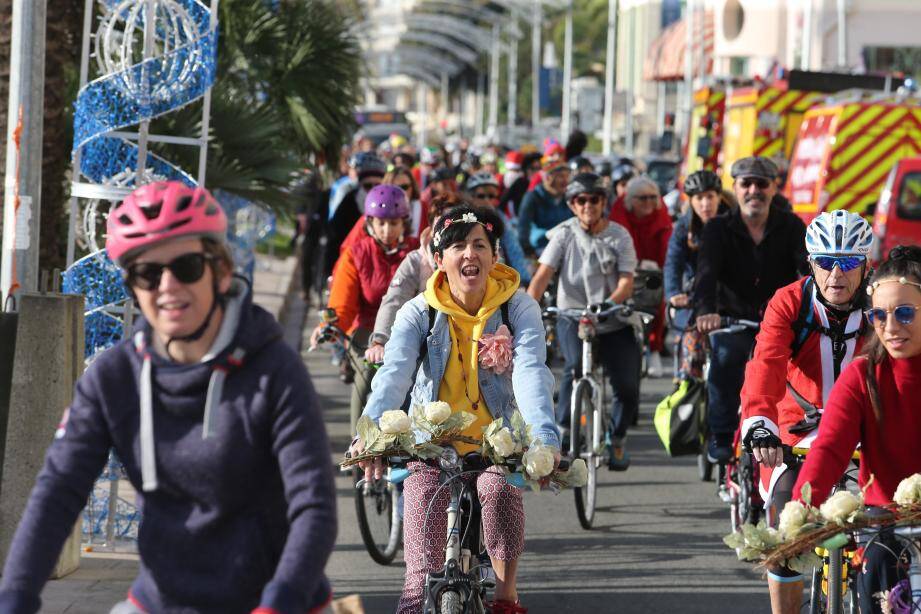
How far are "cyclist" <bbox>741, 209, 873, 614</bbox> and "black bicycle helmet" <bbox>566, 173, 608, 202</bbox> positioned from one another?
3673 mm

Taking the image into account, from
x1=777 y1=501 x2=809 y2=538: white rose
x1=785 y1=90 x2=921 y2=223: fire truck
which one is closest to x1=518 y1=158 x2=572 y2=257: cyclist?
x1=785 y1=90 x2=921 y2=223: fire truck

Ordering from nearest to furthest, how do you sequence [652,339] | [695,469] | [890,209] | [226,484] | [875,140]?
1. [226,484]
2. [695,469]
3. [652,339]
4. [890,209]
5. [875,140]

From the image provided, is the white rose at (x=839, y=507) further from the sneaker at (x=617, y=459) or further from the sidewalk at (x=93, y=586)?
the sneaker at (x=617, y=459)

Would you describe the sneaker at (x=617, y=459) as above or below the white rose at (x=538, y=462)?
below

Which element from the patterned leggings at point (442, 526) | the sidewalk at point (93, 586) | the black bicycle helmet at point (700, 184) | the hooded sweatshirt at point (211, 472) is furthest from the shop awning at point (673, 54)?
the hooded sweatshirt at point (211, 472)

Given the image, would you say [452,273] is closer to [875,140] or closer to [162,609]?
[162,609]

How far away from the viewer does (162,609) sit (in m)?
3.41

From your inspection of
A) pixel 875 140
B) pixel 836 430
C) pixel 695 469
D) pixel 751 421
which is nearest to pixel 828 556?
pixel 836 430

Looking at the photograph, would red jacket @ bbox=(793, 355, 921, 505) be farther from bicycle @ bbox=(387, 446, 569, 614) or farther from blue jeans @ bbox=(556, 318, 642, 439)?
blue jeans @ bbox=(556, 318, 642, 439)

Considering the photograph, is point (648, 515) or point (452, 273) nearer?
point (452, 273)

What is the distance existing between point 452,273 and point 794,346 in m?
1.25

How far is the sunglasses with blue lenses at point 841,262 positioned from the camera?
19.4ft

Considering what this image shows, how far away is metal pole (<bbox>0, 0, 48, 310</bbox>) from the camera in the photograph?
7.29 metres

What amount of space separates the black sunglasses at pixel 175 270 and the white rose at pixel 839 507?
1.78 metres
